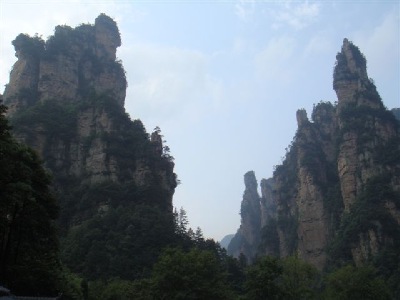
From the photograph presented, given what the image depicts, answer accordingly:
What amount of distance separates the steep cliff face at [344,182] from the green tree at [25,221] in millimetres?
52007

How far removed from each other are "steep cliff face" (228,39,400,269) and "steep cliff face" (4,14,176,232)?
28.2 m

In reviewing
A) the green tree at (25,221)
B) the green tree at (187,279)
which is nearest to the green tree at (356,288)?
the green tree at (187,279)

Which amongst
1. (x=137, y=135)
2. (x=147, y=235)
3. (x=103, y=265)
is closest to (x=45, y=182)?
(x=103, y=265)

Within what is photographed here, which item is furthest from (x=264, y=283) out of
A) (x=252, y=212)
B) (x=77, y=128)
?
(x=252, y=212)

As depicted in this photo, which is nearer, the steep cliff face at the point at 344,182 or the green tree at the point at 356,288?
the green tree at the point at 356,288

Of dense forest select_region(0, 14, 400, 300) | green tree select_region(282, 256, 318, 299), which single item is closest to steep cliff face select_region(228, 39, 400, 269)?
dense forest select_region(0, 14, 400, 300)

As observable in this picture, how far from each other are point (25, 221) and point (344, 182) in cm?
6570

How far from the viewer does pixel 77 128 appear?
78.7 metres

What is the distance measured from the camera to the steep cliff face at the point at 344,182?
71.3m

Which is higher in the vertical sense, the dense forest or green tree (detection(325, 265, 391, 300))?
the dense forest

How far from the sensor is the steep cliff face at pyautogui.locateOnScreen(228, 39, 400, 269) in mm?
71312

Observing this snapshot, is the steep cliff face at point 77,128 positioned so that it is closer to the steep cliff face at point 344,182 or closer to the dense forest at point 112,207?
the dense forest at point 112,207

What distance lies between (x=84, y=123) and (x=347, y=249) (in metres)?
47.0

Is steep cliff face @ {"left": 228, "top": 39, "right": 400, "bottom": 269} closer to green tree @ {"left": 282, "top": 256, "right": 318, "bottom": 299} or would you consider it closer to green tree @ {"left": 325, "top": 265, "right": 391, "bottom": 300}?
green tree @ {"left": 325, "top": 265, "right": 391, "bottom": 300}
